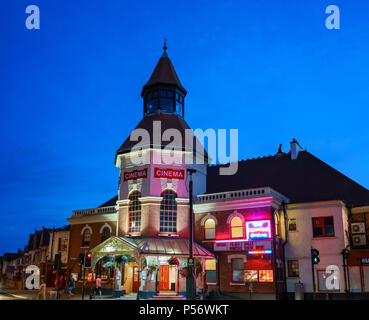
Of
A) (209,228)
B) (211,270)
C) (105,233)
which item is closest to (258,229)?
(209,228)

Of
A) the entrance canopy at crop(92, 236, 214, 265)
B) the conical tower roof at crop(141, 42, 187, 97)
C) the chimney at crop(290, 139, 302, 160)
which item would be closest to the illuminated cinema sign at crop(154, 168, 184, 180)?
the entrance canopy at crop(92, 236, 214, 265)

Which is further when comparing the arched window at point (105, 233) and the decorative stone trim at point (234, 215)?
the arched window at point (105, 233)

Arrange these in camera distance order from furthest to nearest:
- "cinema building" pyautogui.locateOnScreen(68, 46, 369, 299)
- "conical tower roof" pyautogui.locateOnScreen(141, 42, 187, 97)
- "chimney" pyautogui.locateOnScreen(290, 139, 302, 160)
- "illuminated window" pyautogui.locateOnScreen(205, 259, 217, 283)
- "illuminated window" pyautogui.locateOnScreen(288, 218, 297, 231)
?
1. "conical tower roof" pyautogui.locateOnScreen(141, 42, 187, 97)
2. "chimney" pyautogui.locateOnScreen(290, 139, 302, 160)
3. "illuminated window" pyautogui.locateOnScreen(288, 218, 297, 231)
4. "illuminated window" pyautogui.locateOnScreen(205, 259, 217, 283)
5. "cinema building" pyautogui.locateOnScreen(68, 46, 369, 299)

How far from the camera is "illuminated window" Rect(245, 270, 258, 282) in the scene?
30.3 m

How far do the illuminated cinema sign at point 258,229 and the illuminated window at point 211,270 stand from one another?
3737 mm

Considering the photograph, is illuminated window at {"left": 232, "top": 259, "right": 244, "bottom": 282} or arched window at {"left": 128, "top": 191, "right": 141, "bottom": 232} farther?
arched window at {"left": 128, "top": 191, "right": 141, "bottom": 232}

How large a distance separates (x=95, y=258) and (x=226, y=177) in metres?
15.1

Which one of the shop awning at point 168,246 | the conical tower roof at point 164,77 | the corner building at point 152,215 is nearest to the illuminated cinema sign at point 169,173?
the corner building at point 152,215

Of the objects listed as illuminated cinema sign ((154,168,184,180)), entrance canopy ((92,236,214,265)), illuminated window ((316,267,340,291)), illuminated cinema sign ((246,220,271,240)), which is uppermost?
illuminated cinema sign ((154,168,184,180))

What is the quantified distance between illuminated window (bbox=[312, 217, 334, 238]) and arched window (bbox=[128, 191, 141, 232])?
47.8ft

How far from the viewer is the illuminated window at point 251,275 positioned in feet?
99.5

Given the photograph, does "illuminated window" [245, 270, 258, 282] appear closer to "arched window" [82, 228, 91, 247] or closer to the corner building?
the corner building

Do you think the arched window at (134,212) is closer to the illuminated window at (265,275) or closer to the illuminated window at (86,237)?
the illuminated window at (86,237)

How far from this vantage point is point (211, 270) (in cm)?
3228
